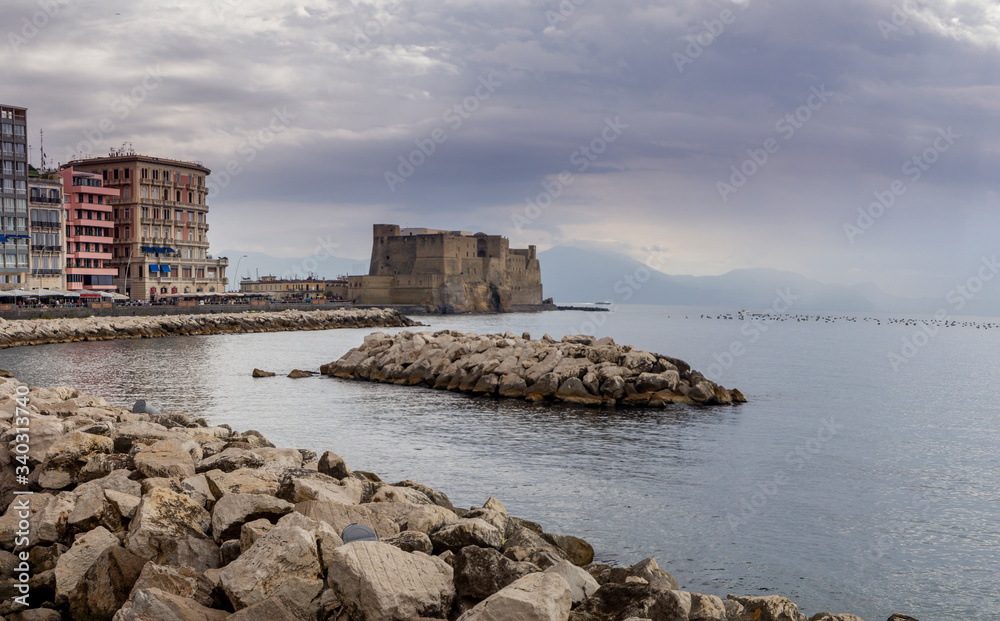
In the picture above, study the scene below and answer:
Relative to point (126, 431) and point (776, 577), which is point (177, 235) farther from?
point (776, 577)

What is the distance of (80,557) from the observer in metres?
6.11

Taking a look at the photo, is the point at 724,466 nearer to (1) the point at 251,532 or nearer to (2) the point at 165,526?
(1) the point at 251,532

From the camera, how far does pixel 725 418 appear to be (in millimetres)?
20219

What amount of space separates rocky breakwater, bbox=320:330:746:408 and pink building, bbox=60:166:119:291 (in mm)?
48049

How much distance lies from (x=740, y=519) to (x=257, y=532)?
24.0 feet

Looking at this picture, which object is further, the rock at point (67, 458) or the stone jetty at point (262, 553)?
the rock at point (67, 458)

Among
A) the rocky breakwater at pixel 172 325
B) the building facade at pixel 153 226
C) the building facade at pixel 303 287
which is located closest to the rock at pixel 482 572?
the rocky breakwater at pixel 172 325

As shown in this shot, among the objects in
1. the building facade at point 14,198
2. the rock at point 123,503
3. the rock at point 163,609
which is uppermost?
the building facade at point 14,198

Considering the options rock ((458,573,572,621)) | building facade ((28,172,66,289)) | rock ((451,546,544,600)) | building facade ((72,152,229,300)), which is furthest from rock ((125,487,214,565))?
building facade ((72,152,229,300))

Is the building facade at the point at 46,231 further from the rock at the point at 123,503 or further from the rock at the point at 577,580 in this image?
the rock at the point at 577,580

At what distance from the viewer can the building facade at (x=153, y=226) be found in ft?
239

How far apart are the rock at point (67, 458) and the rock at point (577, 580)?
5.54 metres

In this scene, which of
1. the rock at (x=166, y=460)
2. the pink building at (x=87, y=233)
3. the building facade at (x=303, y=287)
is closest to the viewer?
the rock at (x=166, y=460)

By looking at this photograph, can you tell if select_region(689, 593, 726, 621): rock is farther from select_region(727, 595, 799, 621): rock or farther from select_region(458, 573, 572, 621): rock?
select_region(458, 573, 572, 621): rock
